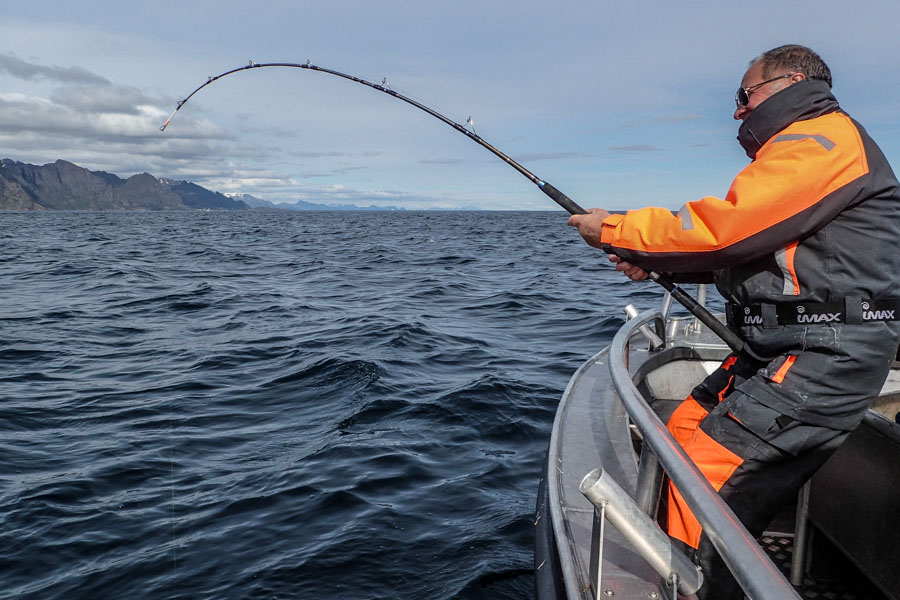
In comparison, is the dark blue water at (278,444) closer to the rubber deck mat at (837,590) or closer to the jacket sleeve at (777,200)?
the rubber deck mat at (837,590)

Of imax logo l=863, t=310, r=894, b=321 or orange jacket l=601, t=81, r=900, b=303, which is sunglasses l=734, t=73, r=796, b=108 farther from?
imax logo l=863, t=310, r=894, b=321

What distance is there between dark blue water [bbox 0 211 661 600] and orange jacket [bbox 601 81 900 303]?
2499 mm

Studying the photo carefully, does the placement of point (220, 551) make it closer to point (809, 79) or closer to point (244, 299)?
point (809, 79)

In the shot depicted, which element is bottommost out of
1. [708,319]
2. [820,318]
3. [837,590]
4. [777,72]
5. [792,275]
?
[837,590]

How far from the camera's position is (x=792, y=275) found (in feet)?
6.96

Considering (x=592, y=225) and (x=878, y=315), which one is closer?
(x=878, y=315)

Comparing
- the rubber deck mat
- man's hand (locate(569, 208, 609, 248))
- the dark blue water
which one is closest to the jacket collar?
man's hand (locate(569, 208, 609, 248))

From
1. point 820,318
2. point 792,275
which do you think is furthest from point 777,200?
point 820,318

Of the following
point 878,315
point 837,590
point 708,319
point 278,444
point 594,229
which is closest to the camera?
point 878,315

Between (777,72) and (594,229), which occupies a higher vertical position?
(777,72)

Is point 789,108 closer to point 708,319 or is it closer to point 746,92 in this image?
point 746,92

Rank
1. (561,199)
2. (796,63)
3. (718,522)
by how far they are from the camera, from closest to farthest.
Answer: (718,522), (796,63), (561,199)

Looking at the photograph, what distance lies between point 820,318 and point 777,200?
1.37ft

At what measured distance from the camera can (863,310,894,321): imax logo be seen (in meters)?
2.08
